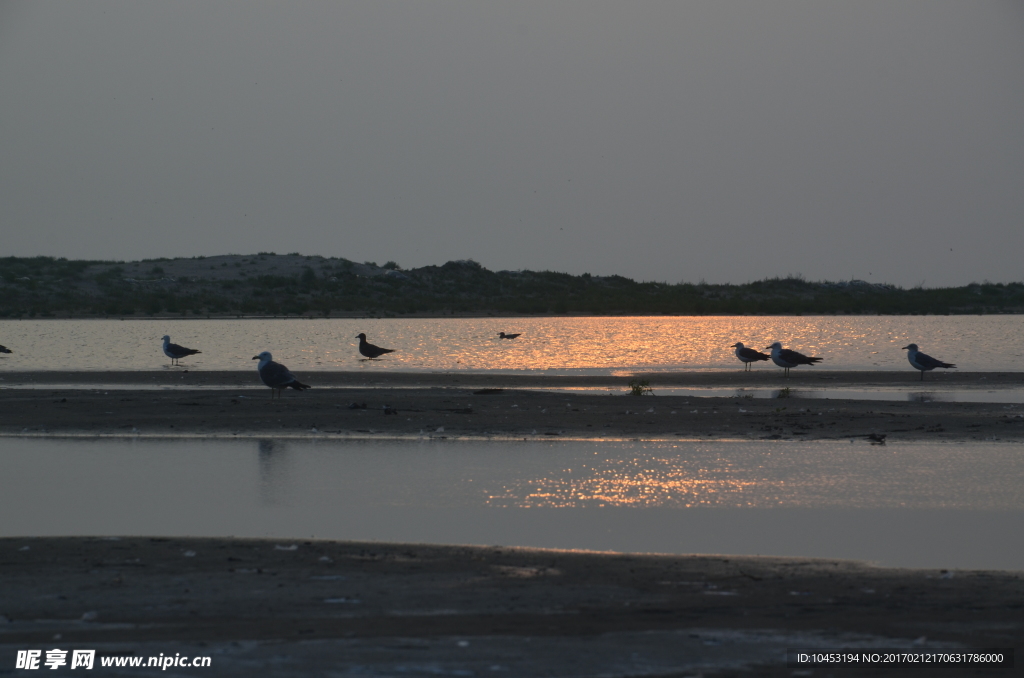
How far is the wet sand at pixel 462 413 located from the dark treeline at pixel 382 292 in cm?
3629

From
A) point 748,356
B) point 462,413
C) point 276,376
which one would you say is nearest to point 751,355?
point 748,356

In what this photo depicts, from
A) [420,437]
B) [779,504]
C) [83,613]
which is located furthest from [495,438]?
[83,613]

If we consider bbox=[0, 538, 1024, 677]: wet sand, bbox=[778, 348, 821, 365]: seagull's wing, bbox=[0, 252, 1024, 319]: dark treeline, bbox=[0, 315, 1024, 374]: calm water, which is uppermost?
bbox=[0, 252, 1024, 319]: dark treeline

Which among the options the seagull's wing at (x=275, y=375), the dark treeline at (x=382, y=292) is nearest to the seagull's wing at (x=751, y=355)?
the seagull's wing at (x=275, y=375)

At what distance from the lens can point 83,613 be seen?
5.83 metres

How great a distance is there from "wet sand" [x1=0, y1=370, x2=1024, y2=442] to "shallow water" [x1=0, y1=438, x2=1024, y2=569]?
1.08 m

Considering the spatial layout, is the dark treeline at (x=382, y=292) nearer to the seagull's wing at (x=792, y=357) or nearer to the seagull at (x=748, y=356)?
the seagull at (x=748, y=356)

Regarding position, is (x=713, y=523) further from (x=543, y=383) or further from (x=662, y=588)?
(x=543, y=383)

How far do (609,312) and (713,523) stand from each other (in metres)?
55.0

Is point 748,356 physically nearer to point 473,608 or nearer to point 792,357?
point 792,357

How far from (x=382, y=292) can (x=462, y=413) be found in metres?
61.3

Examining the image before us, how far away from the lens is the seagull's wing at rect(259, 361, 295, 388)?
17.6 metres

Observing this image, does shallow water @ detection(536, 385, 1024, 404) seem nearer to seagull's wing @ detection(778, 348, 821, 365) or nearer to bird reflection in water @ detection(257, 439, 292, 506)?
seagull's wing @ detection(778, 348, 821, 365)

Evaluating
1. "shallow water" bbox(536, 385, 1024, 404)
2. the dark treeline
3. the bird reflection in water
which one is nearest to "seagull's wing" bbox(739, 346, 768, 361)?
"shallow water" bbox(536, 385, 1024, 404)
